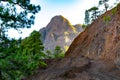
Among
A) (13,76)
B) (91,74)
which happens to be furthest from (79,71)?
(13,76)

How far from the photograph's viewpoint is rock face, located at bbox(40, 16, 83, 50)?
17938cm

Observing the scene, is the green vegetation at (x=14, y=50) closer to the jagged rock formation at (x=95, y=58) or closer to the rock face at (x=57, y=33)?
the jagged rock formation at (x=95, y=58)

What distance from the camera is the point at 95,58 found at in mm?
37188

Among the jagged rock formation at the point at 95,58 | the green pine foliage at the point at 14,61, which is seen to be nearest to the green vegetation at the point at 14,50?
the green pine foliage at the point at 14,61

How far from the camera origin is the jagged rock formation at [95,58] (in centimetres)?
2656

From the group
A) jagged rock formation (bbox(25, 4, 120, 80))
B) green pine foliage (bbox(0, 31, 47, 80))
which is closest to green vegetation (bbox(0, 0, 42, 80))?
green pine foliage (bbox(0, 31, 47, 80))

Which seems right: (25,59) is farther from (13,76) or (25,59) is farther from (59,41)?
(59,41)

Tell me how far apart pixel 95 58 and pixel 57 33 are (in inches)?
5799

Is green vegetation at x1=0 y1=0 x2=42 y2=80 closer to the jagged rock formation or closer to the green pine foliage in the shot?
the green pine foliage

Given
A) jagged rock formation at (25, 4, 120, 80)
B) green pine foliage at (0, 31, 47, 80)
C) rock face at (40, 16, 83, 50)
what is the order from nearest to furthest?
green pine foliage at (0, 31, 47, 80) → jagged rock formation at (25, 4, 120, 80) → rock face at (40, 16, 83, 50)

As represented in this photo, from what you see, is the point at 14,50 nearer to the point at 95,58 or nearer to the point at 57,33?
the point at 95,58

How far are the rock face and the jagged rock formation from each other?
419 ft

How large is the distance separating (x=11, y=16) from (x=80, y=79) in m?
14.4

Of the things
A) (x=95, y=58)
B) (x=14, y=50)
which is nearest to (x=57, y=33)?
(x=95, y=58)
